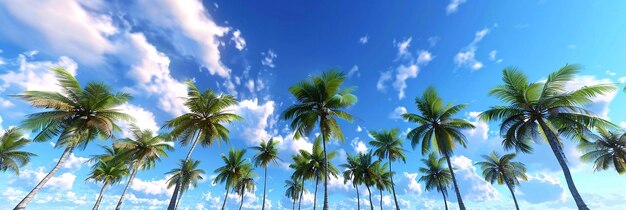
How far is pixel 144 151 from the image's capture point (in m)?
28.2

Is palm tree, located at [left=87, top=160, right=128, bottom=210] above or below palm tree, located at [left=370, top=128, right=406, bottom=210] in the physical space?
below

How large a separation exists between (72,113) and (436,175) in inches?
1754

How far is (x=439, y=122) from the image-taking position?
22672 millimetres

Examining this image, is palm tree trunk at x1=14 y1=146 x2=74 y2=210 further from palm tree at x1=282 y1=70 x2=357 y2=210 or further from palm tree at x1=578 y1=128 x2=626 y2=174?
palm tree at x1=578 y1=128 x2=626 y2=174

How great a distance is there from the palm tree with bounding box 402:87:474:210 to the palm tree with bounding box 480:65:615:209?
4.22 m

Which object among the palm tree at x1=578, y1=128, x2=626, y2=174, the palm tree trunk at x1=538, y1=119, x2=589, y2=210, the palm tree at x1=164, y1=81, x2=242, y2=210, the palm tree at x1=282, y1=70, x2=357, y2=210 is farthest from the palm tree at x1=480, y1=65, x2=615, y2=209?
the palm tree at x1=164, y1=81, x2=242, y2=210

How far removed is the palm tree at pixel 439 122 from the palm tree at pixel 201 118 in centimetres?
1580

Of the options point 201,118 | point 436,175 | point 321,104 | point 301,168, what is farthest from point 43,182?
point 436,175

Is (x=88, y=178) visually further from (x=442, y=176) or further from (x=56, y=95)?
(x=442, y=176)

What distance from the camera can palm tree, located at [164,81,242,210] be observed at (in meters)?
20.5

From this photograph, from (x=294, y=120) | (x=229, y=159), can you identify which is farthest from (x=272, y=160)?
(x=294, y=120)

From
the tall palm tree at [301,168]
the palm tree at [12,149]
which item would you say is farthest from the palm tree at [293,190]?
the palm tree at [12,149]

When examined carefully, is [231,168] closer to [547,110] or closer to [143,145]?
[143,145]

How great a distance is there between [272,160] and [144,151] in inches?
672
